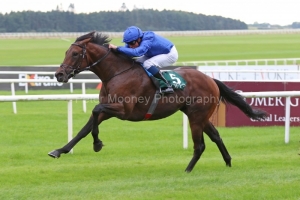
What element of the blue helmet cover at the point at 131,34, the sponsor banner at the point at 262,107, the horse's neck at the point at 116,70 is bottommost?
the sponsor banner at the point at 262,107

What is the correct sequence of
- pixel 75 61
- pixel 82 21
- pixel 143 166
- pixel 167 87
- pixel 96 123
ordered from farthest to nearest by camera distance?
pixel 82 21, pixel 143 166, pixel 167 87, pixel 75 61, pixel 96 123

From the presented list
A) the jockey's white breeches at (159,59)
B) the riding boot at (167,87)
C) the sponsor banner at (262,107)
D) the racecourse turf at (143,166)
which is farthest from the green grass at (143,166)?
the jockey's white breeches at (159,59)

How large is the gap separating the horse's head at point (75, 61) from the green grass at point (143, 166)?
38.8 inches

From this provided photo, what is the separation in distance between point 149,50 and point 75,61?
84cm

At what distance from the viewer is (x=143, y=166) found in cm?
668

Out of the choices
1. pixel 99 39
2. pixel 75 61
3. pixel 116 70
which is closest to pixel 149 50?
pixel 116 70

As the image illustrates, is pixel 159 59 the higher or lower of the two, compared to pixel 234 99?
higher

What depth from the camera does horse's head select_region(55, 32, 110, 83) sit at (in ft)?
19.9

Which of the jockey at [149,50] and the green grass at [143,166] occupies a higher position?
the jockey at [149,50]

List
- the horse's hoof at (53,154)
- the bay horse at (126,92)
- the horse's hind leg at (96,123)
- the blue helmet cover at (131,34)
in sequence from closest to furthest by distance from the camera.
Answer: the horse's hoof at (53,154), the horse's hind leg at (96,123), the bay horse at (126,92), the blue helmet cover at (131,34)

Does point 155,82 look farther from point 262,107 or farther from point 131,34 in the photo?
point 262,107

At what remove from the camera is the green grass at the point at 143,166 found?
17.3 ft

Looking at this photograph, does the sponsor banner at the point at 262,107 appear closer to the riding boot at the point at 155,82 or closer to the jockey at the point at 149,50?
the jockey at the point at 149,50

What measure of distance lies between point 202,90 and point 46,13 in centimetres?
8111
